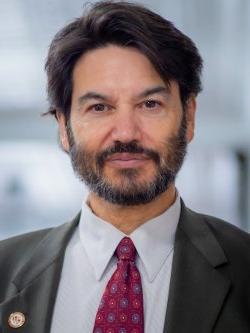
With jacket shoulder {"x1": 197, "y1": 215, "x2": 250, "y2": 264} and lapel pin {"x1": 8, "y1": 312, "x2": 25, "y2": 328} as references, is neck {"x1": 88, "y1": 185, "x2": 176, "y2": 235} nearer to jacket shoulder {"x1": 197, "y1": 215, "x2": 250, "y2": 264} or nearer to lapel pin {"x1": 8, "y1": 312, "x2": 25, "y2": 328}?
jacket shoulder {"x1": 197, "y1": 215, "x2": 250, "y2": 264}

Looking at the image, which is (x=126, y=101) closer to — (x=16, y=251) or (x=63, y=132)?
(x=63, y=132)

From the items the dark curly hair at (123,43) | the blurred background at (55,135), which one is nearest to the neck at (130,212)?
the dark curly hair at (123,43)

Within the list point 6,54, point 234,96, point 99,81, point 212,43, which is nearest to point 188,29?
point 212,43

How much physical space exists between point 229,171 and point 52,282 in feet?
4.35

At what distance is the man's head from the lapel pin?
0.90ft

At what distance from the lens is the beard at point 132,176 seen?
1208 mm

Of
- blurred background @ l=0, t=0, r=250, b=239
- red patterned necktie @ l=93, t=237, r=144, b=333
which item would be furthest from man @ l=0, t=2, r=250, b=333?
blurred background @ l=0, t=0, r=250, b=239

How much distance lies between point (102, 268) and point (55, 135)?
47.7 inches

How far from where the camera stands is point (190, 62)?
4.33 feet

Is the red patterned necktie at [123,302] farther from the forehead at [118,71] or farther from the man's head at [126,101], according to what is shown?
the forehead at [118,71]

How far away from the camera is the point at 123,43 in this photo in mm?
1236

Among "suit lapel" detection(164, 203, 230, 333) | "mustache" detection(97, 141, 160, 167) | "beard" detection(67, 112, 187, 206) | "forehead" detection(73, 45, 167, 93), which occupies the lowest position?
"suit lapel" detection(164, 203, 230, 333)

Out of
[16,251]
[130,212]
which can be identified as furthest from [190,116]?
[16,251]

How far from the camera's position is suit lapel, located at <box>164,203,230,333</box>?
111 cm
